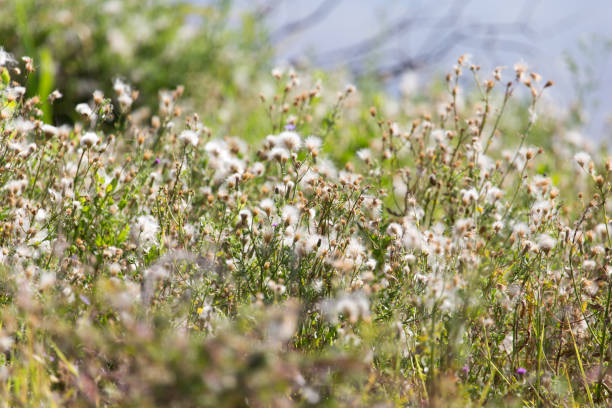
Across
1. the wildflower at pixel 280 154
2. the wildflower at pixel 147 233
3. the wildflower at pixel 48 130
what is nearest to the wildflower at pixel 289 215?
the wildflower at pixel 280 154

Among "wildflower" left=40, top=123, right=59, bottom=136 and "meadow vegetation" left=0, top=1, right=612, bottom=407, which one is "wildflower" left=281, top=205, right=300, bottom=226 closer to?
"meadow vegetation" left=0, top=1, right=612, bottom=407

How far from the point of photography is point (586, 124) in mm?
5949

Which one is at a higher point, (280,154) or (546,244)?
(280,154)

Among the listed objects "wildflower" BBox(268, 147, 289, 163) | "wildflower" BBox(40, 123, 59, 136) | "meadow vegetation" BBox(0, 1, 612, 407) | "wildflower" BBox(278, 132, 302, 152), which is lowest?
"meadow vegetation" BBox(0, 1, 612, 407)

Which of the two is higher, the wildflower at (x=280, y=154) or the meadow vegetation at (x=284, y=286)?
the wildflower at (x=280, y=154)

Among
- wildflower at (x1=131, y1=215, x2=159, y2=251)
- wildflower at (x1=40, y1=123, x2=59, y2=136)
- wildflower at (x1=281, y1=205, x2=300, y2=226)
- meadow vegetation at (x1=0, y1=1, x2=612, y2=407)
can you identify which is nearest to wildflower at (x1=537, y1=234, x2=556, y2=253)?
meadow vegetation at (x1=0, y1=1, x2=612, y2=407)

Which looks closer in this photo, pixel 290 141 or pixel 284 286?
pixel 284 286

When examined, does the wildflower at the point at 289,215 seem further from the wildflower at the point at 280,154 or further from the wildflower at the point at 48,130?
the wildflower at the point at 48,130

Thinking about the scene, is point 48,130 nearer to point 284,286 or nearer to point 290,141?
point 290,141

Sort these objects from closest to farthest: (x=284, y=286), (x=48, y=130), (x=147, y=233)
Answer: (x=284, y=286), (x=147, y=233), (x=48, y=130)

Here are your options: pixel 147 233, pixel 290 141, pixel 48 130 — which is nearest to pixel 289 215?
pixel 290 141

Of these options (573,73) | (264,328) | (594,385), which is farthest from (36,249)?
(573,73)

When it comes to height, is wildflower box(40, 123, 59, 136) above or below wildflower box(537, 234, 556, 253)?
above

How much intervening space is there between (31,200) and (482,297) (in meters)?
1.86
